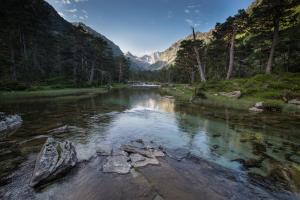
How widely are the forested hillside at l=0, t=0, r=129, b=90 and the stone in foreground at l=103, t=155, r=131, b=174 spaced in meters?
36.3

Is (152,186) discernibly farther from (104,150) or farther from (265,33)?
(265,33)

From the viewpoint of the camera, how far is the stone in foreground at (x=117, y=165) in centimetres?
803

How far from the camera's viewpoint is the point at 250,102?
25.2 meters

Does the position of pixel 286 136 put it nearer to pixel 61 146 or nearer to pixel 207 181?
pixel 207 181

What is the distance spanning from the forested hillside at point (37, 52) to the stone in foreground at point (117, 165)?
3631 centimetres

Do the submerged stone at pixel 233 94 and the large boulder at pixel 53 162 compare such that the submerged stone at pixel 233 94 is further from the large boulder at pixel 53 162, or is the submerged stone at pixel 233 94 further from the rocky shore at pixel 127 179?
the large boulder at pixel 53 162

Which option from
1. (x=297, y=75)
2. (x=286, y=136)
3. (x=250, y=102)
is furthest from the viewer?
(x=297, y=75)

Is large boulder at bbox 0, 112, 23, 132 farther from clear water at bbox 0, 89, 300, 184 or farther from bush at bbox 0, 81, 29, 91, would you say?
bush at bbox 0, 81, 29, 91

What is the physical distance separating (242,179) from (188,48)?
50.8m

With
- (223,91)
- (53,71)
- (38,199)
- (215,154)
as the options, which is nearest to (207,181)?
(215,154)

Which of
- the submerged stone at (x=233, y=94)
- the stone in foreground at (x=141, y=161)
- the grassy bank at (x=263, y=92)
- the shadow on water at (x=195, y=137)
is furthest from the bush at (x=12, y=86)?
the submerged stone at (x=233, y=94)

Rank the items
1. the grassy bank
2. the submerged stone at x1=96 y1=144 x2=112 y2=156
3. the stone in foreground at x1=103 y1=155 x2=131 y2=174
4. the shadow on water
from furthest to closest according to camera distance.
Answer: the grassy bank → the submerged stone at x1=96 y1=144 x2=112 y2=156 → the shadow on water → the stone in foreground at x1=103 y1=155 x2=131 y2=174

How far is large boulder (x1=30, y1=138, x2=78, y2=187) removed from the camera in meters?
7.10

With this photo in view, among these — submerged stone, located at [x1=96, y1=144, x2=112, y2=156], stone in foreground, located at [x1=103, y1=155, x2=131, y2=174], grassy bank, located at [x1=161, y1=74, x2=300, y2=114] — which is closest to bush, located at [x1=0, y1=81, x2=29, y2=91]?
grassy bank, located at [x1=161, y1=74, x2=300, y2=114]
